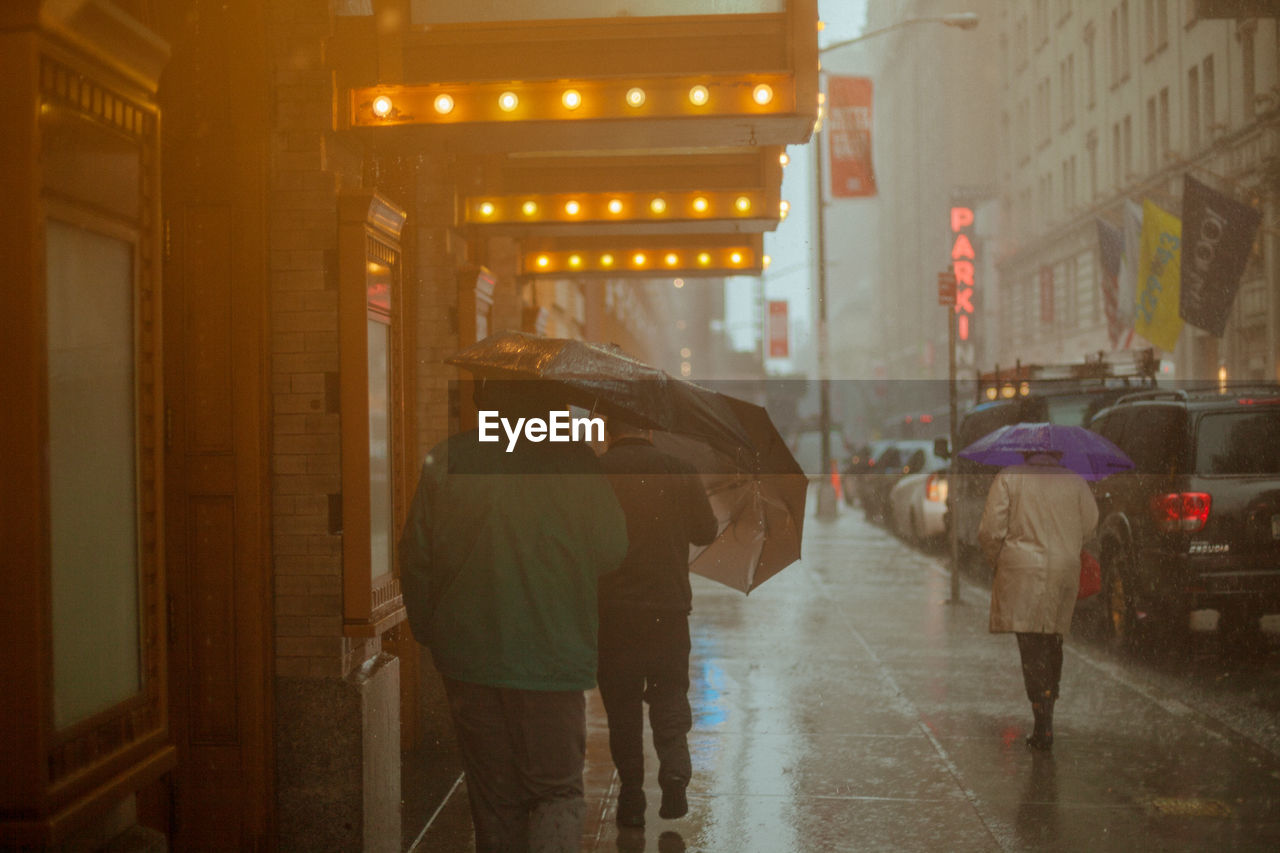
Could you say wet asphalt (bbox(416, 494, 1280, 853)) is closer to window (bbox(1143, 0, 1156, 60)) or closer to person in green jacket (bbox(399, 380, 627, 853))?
person in green jacket (bbox(399, 380, 627, 853))

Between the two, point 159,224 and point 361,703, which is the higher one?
point 159,224

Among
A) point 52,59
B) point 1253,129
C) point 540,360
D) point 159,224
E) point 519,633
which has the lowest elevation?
point 519,633

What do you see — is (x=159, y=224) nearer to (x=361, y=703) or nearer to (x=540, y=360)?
(x=540, y=360)

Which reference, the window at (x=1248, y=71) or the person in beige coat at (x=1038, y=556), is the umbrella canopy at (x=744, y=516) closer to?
the person in beige coat at (x=1038, y=556)

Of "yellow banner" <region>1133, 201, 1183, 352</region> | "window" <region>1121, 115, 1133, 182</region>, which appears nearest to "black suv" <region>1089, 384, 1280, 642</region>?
"yellow banner" <region>1133, 201, 1183, 352</region>

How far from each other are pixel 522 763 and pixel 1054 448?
4.62m

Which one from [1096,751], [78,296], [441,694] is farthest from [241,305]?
[1096,751]

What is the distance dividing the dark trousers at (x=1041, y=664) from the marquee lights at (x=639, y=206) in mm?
3201

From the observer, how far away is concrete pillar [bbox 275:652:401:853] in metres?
5.46

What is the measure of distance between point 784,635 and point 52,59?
32.9ft

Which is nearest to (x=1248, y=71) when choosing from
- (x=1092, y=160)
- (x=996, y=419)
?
(x=1092, y=160)

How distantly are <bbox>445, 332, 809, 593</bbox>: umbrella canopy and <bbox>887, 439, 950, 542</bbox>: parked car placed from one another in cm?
1216

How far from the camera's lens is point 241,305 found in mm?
5395

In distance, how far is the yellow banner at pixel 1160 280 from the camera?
20.9 meters
